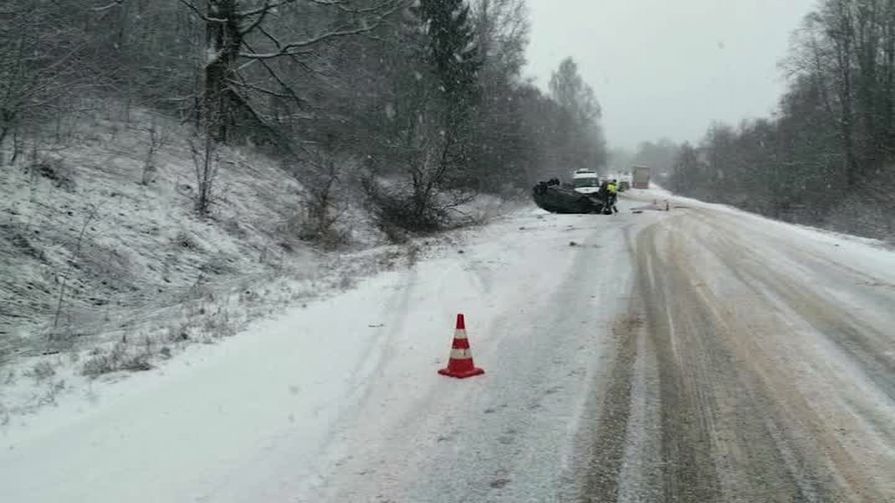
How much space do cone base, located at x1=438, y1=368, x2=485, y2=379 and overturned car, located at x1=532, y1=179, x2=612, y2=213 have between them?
24.2 m

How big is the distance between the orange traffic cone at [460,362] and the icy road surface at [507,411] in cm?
18

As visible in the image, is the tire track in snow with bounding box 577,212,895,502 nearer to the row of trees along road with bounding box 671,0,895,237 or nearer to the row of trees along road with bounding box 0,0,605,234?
the row of trees along road with bounding box 0,0,605,234

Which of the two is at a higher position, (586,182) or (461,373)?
(586,182)

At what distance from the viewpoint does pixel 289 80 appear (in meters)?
28.8

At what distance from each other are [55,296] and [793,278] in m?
11.8

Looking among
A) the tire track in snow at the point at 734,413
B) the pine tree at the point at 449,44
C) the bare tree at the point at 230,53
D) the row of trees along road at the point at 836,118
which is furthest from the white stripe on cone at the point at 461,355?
the row of trees along road at the point at 836,118

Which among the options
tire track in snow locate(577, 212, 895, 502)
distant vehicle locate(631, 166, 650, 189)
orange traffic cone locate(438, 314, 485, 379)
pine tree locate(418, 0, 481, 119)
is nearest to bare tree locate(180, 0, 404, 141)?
pine tree locate(418, 0, 481, 119)

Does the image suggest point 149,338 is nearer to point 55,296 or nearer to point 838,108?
point 55,296

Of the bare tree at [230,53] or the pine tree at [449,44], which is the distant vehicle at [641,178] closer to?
the pine tree at [449,44]

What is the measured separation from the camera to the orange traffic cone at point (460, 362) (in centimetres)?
657

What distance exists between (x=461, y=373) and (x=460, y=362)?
13cm

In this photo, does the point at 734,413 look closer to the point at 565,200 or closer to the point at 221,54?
the point at 221,54

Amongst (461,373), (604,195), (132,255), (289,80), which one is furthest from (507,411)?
(604,195)

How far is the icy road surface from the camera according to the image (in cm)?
430
